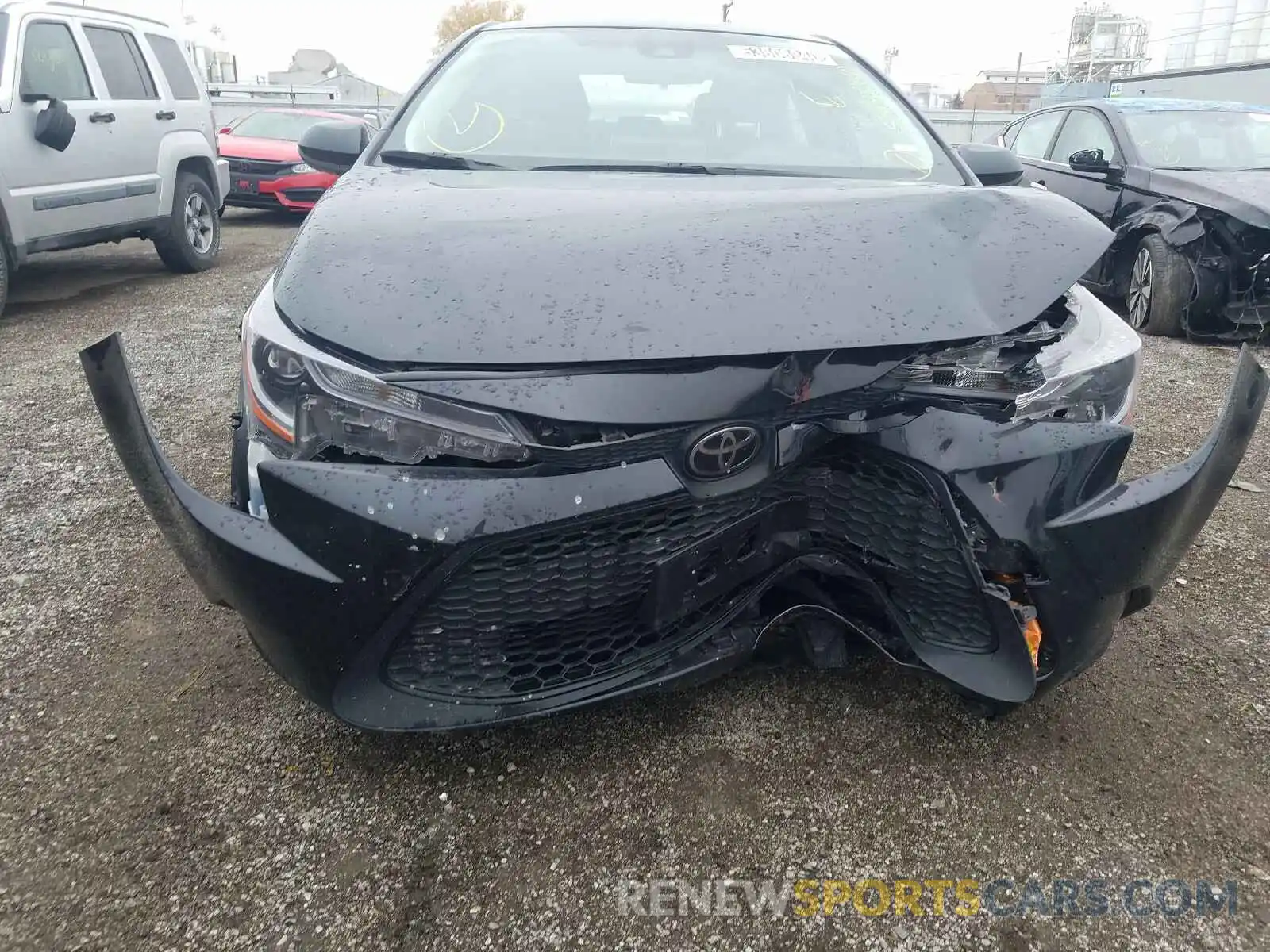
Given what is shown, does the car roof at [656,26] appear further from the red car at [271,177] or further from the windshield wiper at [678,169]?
the red car at [271,177]

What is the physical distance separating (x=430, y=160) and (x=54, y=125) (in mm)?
4379

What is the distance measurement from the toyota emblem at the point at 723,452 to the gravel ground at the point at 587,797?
68 cm

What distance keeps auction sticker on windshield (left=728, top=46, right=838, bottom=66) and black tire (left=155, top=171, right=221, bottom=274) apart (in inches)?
221

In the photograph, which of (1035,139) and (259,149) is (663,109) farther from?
(259,149)

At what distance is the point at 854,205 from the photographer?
5.66 feet

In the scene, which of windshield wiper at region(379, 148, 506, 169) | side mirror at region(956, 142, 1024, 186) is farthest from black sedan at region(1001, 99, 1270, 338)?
windshield wiper at region(379, 148, 506, 169)

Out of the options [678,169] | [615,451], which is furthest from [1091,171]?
[615,451]

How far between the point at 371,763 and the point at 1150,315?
521 cm

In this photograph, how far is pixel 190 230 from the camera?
712 cm

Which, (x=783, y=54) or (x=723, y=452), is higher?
(x=783, y=54)

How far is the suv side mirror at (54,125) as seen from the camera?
526 centimetres

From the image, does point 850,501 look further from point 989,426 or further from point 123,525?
point 123,525

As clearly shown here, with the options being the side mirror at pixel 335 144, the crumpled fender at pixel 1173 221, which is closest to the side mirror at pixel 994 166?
the side mirror at pixel 335 144

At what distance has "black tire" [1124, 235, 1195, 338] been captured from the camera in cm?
504
